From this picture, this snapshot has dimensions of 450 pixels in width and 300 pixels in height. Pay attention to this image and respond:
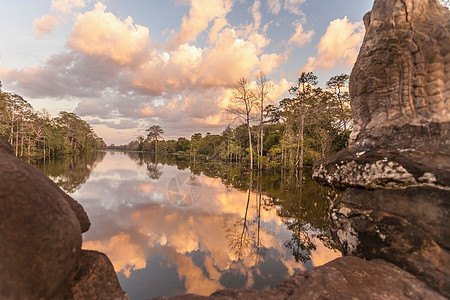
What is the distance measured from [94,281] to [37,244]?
0.64 metres

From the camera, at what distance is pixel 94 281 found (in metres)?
1.54

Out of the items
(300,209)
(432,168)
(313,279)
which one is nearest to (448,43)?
A: (432,168)

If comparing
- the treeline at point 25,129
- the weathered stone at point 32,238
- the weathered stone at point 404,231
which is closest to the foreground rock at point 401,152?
the weathered stone at point 404,231

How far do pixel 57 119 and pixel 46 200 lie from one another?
2597 inches

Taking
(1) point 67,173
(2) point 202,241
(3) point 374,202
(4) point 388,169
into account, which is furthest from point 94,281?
(1) point 67,173

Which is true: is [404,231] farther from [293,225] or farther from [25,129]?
[25,129]

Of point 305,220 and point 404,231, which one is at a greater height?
point 404,231

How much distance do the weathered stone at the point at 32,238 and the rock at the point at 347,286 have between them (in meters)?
0.96

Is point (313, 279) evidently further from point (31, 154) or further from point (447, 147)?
point (31, 154)

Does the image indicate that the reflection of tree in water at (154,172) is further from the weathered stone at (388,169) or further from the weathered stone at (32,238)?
the weathered stone at (388,169)

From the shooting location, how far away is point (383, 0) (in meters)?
2.95

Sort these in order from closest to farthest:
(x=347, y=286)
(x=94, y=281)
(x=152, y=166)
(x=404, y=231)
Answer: (x=94, y=281) < (x=347, y=286) < (x=404, y=231) < (x=152, y=166)

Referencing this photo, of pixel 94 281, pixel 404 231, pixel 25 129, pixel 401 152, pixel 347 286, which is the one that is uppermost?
pixel 25 129

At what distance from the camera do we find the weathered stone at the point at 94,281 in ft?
4.75
